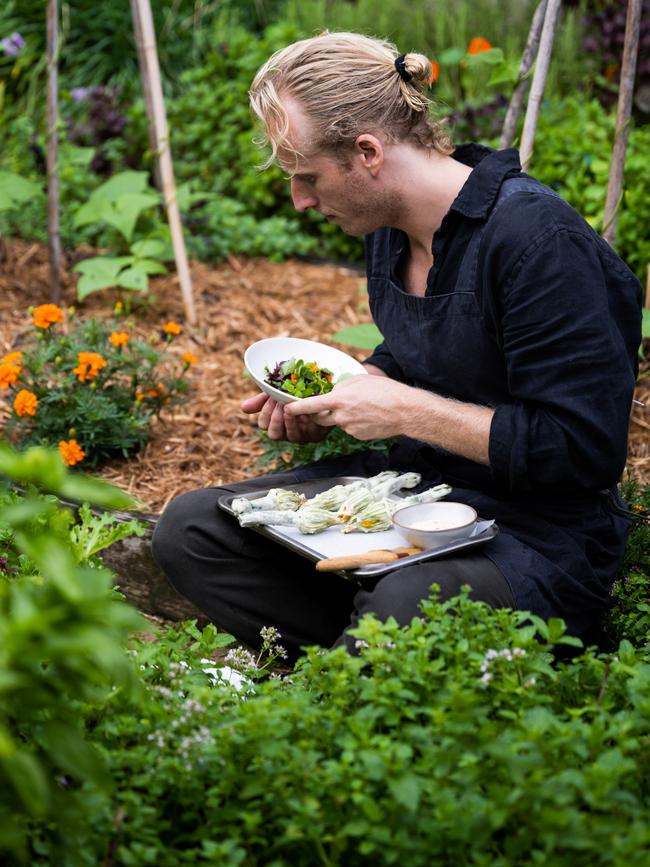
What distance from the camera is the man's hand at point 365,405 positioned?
7.72 feet

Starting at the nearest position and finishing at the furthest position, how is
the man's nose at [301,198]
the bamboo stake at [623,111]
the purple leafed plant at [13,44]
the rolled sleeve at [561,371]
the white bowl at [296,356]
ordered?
the rolled sleeve at [561,371] < the man's nose at [301,198] < the white bowl at [296,356] < the bamboo stake at [623,111] < the purple leafed plant at [13,44]

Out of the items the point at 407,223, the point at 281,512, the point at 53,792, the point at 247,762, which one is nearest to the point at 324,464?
the point at 281,512

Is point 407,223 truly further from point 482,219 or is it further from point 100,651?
point 100,651

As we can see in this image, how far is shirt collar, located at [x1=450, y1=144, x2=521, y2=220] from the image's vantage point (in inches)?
92.9

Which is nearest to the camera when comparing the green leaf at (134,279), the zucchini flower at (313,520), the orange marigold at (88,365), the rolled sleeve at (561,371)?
the rolled sleeve at (561,371)

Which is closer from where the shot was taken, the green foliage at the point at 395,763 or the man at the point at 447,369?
the green foliage at the point at 395,763

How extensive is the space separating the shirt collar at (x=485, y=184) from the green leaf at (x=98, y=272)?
2.49 metres

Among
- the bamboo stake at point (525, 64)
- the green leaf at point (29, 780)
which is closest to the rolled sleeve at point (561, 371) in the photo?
the green leaf at point (29, 780)

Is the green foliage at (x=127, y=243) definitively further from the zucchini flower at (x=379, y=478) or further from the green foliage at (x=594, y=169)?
the zucchini flower at (x=379, y=478)

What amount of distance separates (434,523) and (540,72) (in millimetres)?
1676

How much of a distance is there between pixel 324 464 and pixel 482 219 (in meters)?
0.82

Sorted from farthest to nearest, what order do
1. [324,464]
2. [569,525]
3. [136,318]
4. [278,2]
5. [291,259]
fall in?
1. [278,2]
2. [291,259]
3. [136,318]
4. [324,464]
5. [569,525]

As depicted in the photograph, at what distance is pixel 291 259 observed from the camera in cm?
560

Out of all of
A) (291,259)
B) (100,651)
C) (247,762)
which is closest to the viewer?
(100,651)
